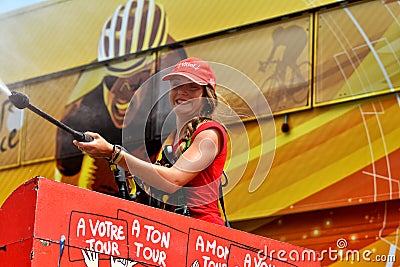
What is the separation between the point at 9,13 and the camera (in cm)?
767

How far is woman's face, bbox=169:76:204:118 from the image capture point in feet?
11.0

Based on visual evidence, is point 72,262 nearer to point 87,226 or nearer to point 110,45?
point 87,226

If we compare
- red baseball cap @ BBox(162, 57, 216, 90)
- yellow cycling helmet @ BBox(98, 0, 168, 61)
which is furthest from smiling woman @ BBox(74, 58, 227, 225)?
yellow cycling helmet @ BBox(98, 0, 168, 61)

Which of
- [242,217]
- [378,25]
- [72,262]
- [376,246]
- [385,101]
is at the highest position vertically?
[378,25]

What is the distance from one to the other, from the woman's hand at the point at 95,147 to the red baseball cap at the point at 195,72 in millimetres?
515

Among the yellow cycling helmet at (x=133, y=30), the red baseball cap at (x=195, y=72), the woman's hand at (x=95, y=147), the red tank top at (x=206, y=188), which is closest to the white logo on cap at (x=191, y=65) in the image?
the red baseball cap at (x=195, y=72)

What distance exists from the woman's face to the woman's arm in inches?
5.1

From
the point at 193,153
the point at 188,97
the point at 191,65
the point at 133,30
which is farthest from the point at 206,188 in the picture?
the point at 133,30

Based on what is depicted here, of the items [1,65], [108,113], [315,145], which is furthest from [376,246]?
[1,65]

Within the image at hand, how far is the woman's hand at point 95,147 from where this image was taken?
9.49 ft

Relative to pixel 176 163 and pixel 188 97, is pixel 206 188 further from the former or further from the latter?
pixel 188 97

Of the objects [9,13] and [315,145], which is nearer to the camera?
[315,145]

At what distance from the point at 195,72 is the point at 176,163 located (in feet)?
1.25

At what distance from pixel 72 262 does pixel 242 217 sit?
315 cm
